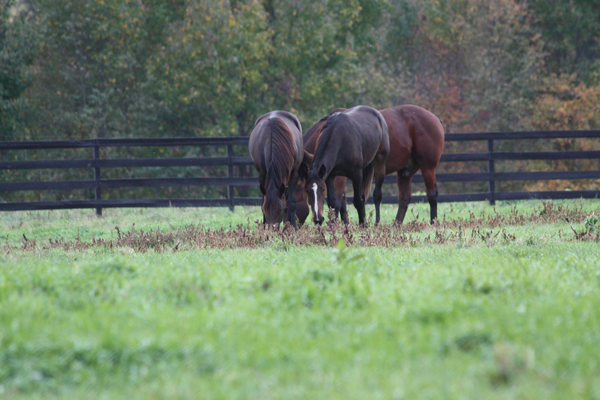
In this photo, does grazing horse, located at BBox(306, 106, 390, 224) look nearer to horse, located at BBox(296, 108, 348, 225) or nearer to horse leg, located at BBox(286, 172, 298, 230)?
horse, located at BBox(296, 108, 348, 225)

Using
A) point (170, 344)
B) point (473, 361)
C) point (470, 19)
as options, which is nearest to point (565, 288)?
point (473, 361)

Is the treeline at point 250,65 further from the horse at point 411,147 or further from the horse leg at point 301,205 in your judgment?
the horse leg at point 301,205

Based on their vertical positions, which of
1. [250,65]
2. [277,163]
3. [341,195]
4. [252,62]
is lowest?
[341,195]

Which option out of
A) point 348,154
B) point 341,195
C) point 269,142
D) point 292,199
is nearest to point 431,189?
point 341,195

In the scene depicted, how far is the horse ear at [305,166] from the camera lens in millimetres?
8195

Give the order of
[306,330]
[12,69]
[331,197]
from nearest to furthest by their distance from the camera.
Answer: [306,330], [331,197], [12,69]

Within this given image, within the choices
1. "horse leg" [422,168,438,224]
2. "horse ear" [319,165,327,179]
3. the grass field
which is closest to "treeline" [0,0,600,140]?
"horse leg" [422,168,438,224]

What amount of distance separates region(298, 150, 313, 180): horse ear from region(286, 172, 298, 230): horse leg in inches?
8.5

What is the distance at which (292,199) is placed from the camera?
791 cm

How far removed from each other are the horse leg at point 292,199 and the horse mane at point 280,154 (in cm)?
20

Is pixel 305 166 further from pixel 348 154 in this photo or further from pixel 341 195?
pixel 341 195

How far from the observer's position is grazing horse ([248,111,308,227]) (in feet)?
24.2

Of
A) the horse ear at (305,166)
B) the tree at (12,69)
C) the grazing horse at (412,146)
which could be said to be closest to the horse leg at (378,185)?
the grazing horse at (412,146)

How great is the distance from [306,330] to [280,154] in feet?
15.3
